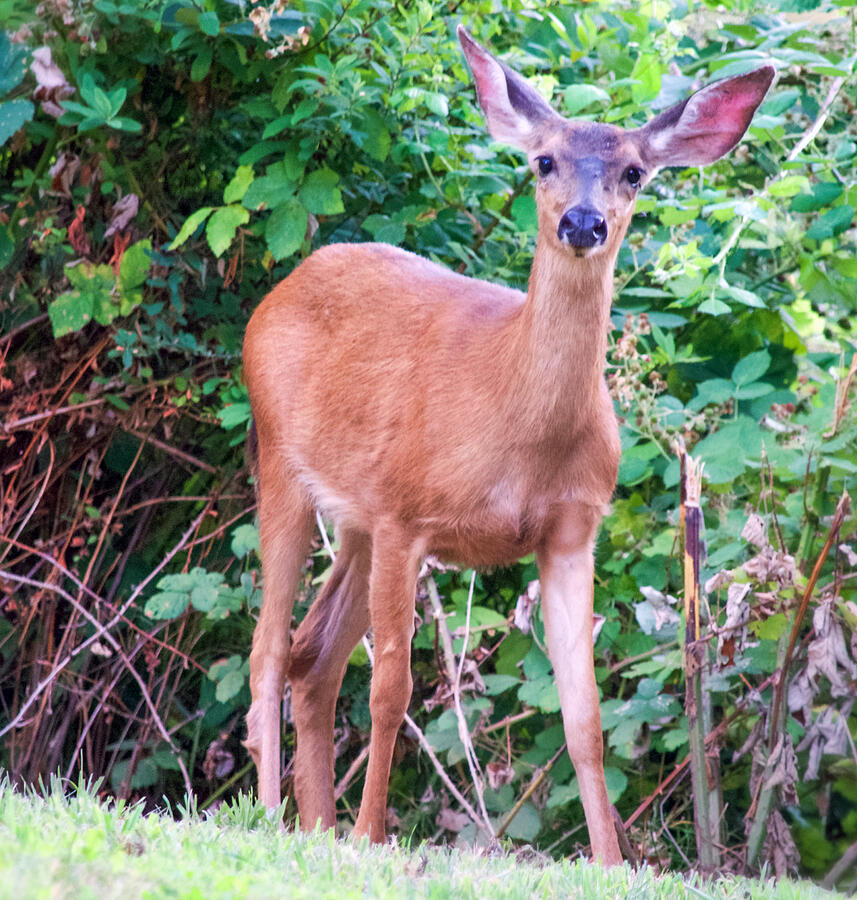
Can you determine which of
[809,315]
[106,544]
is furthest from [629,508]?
[106,544]

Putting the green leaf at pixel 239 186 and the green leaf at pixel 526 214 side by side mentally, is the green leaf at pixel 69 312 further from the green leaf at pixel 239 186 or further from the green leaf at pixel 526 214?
the green leaf at pixel 526 214

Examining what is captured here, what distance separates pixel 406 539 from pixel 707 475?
1327 millimetres

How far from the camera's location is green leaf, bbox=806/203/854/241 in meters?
4.74

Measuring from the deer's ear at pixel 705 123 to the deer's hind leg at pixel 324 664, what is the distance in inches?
68.5

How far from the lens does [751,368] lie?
488 centimetres

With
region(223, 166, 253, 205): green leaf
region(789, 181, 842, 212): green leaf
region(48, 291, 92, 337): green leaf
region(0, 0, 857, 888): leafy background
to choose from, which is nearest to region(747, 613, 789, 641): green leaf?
region(0, 0, 857, 888): leafy background

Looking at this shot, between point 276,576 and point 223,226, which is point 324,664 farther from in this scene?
point 223,226

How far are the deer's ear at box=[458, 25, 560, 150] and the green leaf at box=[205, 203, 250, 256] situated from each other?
1289mm

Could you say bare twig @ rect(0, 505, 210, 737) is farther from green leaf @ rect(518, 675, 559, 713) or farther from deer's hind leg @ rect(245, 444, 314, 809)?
green leaf @ rect(518, 675, 559, 713)

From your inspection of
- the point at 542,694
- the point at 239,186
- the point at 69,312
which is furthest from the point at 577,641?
the point at 69,312

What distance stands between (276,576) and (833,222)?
7.72 ft

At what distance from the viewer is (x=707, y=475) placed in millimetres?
4773

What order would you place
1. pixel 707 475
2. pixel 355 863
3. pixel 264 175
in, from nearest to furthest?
pixel 355 863, pixel 707 475, pixel 264 175

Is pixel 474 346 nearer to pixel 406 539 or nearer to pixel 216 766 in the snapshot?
pixel 406 539
